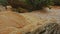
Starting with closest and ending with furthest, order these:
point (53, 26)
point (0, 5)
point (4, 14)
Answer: point (53, 26) → point (4, 14) → point (0, 5)

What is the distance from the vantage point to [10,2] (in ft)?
27.8

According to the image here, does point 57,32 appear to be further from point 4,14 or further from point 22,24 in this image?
point 4,14

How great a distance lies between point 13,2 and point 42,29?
495 centimetres

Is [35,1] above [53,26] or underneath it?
underneath

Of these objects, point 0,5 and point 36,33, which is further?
point 0,5

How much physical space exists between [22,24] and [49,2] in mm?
3029

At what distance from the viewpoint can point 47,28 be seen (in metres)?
3.67

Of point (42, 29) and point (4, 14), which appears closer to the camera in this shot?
point (42, 29)

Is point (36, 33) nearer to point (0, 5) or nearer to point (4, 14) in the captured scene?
point (4, 14)

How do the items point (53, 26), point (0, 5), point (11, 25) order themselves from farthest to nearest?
point (0, 5) → point (11, 25) → point (53, 26)

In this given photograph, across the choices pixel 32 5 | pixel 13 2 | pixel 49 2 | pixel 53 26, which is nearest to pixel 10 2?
pixel 13 2

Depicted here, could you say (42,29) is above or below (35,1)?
above

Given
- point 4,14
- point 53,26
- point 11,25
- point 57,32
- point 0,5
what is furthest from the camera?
point 0,5

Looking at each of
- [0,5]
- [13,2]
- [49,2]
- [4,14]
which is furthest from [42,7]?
[4,14]
